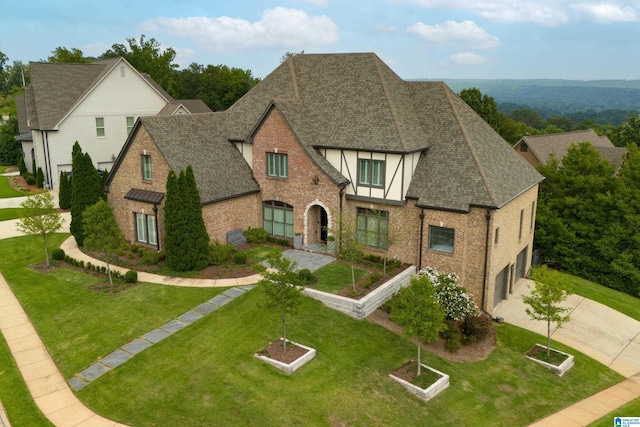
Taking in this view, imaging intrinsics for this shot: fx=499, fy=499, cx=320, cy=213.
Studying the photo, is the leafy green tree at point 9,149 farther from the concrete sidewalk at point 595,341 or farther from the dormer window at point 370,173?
the concrete sidewalk at point 595,341

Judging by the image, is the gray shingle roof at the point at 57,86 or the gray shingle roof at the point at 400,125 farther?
the gray shingle roof at the point at 57,86

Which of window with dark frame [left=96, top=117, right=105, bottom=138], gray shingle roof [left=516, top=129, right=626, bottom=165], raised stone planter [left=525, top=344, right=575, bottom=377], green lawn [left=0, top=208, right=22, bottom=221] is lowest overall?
raised stone planter [left=525, top=344, right=575, bottom=377]

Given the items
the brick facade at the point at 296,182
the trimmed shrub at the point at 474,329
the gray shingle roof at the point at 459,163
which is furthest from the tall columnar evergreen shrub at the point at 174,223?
the trimmed shrub at the point at 474,329

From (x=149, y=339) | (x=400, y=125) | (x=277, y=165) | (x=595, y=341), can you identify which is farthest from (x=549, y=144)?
(x=149, y=339)

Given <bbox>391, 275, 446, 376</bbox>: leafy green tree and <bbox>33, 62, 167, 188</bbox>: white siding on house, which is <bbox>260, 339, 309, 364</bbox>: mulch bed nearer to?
<bbox>391, 275, 446, 376</bbox>: leafy green tree

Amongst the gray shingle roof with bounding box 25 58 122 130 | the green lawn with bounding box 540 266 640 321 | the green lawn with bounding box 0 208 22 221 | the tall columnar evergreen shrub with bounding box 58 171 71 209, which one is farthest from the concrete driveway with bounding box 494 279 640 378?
the gray shingle roof with bounding box 25 58 122 130
